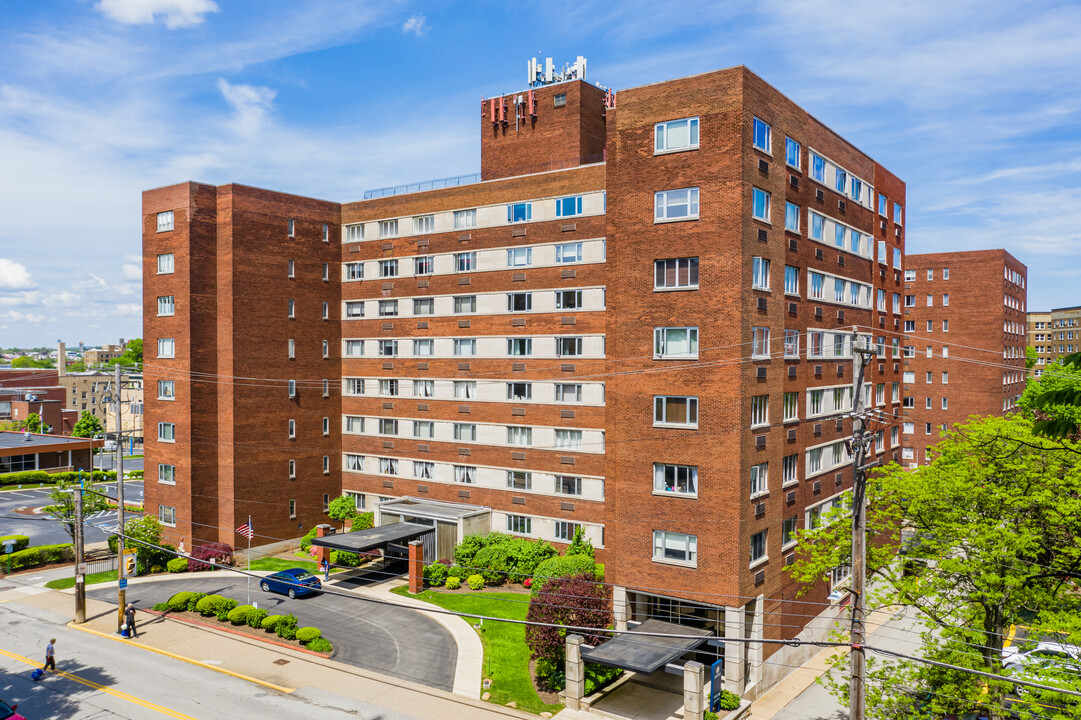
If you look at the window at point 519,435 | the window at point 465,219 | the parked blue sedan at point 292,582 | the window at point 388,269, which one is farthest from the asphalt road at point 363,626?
the window at point 465,219

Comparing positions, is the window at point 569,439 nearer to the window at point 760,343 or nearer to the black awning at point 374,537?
the black awning at point 374,537

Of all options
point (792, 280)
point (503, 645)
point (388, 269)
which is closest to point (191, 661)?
point (503, 645)

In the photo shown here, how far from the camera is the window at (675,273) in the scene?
31395mm

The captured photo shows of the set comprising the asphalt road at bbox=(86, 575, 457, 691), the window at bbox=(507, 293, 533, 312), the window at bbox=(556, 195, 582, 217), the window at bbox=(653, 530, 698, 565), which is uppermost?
the window at bbox=(556, 195, 582, 217)

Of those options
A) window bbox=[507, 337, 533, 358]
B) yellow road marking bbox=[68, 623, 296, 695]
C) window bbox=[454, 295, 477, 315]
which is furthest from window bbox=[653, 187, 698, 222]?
yellow road marking bbox=[68, 623, 296, 695]

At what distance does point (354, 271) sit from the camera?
176ft

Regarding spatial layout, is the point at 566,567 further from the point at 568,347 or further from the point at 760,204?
the point at 760,204

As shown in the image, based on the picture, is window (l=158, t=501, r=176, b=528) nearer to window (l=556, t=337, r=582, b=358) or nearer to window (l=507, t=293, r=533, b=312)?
window (l=507, t=293, r=533, b=312)

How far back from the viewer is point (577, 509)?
137ft

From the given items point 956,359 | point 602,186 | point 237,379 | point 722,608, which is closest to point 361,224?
point 237,379

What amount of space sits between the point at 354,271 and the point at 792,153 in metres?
33.4

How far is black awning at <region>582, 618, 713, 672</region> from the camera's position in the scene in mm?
26422

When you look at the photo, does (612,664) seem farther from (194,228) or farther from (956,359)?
(956,359)

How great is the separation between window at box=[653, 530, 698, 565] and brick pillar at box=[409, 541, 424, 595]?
16690 mm
